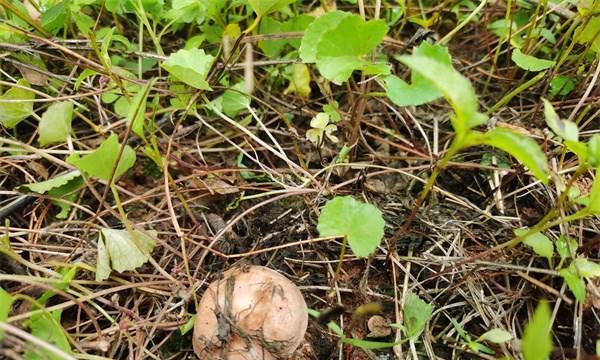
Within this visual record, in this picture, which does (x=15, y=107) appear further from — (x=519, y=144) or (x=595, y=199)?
(x=595, y=199)

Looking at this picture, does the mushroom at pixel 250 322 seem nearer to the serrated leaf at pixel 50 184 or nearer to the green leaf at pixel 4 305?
the green leaf at pixel 4 305

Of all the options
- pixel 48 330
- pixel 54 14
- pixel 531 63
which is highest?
pixel 54 14

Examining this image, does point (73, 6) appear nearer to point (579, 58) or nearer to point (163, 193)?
point (163, 193)

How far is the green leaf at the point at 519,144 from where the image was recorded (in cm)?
91

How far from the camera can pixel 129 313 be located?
1269 millimetres

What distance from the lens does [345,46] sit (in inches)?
50.7

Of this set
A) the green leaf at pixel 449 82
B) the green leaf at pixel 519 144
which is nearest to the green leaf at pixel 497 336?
the green leaf at pixel 519 144

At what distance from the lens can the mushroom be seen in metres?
1.11

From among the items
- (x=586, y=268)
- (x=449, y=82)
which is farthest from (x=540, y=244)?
(x=449, y=82)

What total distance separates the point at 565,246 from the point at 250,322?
703 millimetres

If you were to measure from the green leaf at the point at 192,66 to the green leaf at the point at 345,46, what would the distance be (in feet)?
0.97

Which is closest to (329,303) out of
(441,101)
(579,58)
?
(441,101)

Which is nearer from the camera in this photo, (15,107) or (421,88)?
(421,88)

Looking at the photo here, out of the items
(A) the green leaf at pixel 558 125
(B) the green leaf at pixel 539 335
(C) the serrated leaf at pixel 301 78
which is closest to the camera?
(B) the green leaf at pixel 539 335
